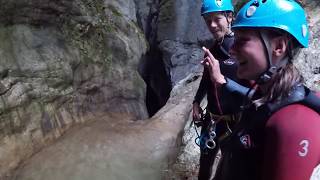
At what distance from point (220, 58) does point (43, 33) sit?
11.7ft

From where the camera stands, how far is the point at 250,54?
154 cm

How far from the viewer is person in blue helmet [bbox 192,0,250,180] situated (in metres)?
2.95

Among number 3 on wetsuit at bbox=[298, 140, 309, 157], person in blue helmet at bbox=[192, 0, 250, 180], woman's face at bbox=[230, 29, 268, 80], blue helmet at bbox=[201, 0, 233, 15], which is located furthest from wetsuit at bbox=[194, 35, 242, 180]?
number 3 on wetsuit at bbox=[298, 140, 309, 157]

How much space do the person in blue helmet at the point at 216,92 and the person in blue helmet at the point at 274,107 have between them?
4.03ft

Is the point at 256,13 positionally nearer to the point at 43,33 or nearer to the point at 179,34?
the point at 43,33

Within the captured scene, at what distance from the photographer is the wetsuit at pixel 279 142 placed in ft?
4.07

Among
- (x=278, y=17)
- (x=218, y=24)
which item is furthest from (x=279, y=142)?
(x=218, y=24)

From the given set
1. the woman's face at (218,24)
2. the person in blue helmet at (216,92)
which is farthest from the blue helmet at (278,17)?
the woman's face at (218,24)

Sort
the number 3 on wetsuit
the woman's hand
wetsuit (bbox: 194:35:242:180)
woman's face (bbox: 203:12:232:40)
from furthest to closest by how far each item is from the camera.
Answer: woman's face (bbox: 203:12:232:40) → wetsuit (bbox: 194:35:242:180) → the woman's hand → the number 3 on wetsuit

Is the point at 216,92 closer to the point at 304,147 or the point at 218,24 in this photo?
the point at 218,24

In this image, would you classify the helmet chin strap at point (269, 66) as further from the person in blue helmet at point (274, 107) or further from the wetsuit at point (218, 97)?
the wetsuit at point (218, 97)

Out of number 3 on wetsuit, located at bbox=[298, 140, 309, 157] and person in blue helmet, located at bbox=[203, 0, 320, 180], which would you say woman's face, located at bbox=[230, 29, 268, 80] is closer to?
person in blue helmet, located at bbox=[203, 0, 320, 180]

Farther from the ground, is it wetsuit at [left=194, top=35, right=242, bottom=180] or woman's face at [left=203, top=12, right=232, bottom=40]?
woman's face at [left=203, top=12, right=232, bottom=40]

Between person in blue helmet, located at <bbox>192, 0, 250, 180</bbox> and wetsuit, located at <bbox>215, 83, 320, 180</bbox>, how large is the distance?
134 cm
